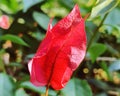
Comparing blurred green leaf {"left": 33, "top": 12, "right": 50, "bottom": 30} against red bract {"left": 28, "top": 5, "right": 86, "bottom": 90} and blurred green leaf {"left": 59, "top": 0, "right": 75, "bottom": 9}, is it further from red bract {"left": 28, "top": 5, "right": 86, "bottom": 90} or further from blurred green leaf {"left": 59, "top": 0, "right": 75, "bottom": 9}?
red bract {"left": 28, "top": 5, "right": 86, "bottom": 90}

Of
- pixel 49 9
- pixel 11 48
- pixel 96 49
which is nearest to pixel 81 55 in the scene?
pixel 96 49

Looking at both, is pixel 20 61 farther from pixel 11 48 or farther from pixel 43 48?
pixel 43 48

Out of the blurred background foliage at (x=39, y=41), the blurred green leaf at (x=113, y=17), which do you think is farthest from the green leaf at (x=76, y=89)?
the blurred green leaf at (x=113, y=17)

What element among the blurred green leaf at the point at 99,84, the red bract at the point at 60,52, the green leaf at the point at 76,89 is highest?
the red bract at the point at 60,52

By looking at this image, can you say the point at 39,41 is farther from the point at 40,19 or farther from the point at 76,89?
the point at 76,89

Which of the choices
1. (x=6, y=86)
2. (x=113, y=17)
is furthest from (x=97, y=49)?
(x=6, y=86)

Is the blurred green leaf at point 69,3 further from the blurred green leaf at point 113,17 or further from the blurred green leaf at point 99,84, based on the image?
the blurred green leaf at point 99,84
